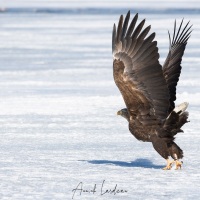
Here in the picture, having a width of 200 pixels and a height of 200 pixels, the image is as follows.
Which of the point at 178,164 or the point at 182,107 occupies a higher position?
the point at 182,107

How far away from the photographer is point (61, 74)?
13148 mm

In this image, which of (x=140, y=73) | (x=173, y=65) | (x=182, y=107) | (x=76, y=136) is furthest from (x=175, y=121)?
(x=76, y=136)

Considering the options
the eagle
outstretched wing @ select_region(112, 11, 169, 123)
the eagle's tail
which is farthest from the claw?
outstretched wing @ select_region(112, 11, 169, 123)

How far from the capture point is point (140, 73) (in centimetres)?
545

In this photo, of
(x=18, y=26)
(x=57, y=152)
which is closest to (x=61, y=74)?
(x=57, y=152)

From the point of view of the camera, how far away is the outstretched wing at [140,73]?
5.39 meters

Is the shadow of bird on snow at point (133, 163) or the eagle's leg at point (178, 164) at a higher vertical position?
the eagle's leg at point (178, 164)

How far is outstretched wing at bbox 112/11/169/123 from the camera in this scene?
5.39 meters

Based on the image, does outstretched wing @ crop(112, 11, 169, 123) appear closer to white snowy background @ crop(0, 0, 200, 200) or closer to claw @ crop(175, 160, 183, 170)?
claw @ crop(175, 160, 183, 170)

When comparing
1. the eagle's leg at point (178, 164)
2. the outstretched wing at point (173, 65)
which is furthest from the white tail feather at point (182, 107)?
the eagle's leg at point (178, 164)

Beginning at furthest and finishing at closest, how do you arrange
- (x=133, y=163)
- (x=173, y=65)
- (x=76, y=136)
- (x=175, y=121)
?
(x=76, y=136), (x=173, y=65), (x=133, y=163), (x=175, y=121)

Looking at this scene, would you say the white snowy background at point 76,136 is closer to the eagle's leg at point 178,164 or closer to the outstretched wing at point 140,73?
the eagle's leg at point 178,164

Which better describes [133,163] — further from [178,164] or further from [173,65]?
[173,65]

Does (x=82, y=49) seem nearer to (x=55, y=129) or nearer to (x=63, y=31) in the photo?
(x=63, y=31)
